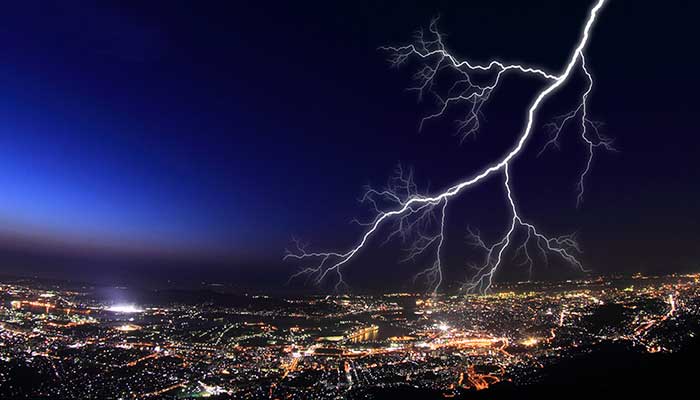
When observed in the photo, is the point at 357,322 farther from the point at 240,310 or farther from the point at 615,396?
the point at 615,396

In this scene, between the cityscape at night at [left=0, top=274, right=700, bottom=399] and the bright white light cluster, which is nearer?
the cityscape at night at [left=0, top=274, right=700, bottom=399]

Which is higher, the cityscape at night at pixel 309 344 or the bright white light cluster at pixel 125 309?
the cityscape at night at pixel 309 344

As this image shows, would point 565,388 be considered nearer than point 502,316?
Yes

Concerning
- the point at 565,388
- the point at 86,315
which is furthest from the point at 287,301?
the point at 565,388

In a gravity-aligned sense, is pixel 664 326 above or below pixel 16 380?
above

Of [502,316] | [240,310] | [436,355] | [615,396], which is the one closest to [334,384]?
[436,355]

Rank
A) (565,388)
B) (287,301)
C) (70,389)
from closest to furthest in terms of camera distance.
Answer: (565,388) < (70,389) < (287,301)

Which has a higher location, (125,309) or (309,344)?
(309,344)

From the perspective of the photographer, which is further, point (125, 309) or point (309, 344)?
point (125, 309)

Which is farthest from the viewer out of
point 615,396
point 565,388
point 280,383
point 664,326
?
point 664,326

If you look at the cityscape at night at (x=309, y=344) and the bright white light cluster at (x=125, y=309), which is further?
the bright white light cluster at (x=125, y=309)

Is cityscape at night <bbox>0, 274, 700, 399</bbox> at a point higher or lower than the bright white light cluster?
higher
